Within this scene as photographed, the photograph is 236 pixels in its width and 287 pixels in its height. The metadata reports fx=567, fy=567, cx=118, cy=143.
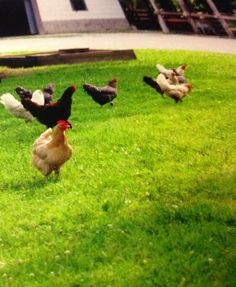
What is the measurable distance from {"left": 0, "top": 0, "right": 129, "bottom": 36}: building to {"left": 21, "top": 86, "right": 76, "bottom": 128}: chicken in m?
21.4

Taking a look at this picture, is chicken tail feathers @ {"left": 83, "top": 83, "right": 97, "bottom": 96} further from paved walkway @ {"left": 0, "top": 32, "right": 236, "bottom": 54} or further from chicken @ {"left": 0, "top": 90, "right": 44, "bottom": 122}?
paved walkway @ {"left": 0, "top": 32, "right": 236, "bottom": 54}

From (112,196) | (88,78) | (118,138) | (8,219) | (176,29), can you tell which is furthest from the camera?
(176,29)

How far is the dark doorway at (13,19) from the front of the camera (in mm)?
35531

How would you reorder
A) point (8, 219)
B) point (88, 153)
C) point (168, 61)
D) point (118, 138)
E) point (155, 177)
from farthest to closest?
point (168, 61)
point (118, 138)
point (88, 153)
point (155, 177)
point (8, 219)

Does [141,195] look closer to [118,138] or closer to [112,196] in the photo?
[112,196]

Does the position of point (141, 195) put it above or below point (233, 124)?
above

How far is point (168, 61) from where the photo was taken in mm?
19516

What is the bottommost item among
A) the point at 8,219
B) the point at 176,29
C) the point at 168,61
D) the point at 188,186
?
the point at 176,29

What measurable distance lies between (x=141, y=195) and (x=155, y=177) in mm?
709

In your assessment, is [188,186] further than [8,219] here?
Yes

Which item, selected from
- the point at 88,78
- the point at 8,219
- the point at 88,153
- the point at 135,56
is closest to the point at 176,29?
the point at 135,56

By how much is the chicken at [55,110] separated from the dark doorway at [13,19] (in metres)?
25.6

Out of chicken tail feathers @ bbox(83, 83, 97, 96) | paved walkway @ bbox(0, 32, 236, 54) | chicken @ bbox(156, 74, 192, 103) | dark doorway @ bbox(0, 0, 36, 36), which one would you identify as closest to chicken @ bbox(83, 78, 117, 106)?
chicken tail feathers @ bbox(83, 83, 97, 96)

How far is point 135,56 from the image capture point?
20125mm
